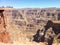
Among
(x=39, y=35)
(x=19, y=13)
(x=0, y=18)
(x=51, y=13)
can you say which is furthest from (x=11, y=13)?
(x=0, y=18)

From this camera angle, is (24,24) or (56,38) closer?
(56,38)

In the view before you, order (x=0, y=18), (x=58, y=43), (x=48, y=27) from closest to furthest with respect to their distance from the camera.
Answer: (x=0, y=18) < (x=58, y=43) < (x=48, y=27)

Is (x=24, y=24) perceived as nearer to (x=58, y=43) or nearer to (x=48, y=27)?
(x=48, y=27)

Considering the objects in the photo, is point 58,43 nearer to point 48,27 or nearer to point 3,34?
point 48,27

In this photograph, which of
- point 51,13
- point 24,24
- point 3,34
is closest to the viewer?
point 3,34

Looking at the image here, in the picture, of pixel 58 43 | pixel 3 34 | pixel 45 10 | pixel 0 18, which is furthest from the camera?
pixel 45 10

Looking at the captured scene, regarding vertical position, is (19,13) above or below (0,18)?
below

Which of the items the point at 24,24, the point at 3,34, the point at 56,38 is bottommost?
the point at 24,24

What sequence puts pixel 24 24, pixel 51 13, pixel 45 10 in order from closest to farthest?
pixel 24 24 → pixel 51 13 → pixel 45 10

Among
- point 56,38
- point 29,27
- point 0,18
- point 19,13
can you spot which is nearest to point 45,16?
point 19,13
